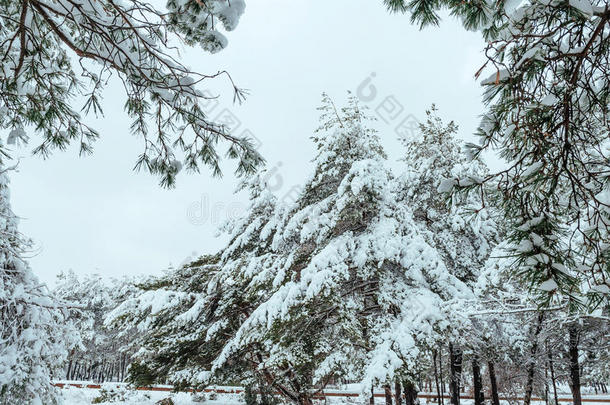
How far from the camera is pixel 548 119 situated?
72.9 inches

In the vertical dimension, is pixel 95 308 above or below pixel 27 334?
below

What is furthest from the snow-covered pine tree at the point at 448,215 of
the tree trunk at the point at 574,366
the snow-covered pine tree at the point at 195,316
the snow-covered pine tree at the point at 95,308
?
the snow-covered pine tree at the point at 95,308

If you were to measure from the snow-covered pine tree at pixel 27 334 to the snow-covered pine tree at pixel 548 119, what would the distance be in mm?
5093

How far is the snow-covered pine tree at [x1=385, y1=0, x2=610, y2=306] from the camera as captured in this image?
1.63 metres

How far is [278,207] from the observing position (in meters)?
10.0

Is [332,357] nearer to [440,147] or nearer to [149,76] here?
[149,76]

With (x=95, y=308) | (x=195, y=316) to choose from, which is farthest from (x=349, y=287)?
(x=95, y=308)

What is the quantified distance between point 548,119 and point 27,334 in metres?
6.18

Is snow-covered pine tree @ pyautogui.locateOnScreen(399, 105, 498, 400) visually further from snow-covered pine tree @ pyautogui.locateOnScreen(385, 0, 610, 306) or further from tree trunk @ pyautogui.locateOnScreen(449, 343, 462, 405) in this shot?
snow-covered pine tree @ pyautogui.locateOnScreen(385, 0, 610, 306)

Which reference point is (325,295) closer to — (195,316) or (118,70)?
(195,316)

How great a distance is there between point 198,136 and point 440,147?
11580mm

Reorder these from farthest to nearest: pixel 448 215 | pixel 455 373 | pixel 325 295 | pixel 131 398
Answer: pixel 131 398, pixel 455 373, pixel 448 215, pixel 325 295

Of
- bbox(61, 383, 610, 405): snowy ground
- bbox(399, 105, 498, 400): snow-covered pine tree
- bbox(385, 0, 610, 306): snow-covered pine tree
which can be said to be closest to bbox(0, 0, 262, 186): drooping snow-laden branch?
bbox(385, 0, 610, 306): snow-covered pine tree

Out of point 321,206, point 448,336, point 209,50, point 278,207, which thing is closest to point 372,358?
point 448,336
